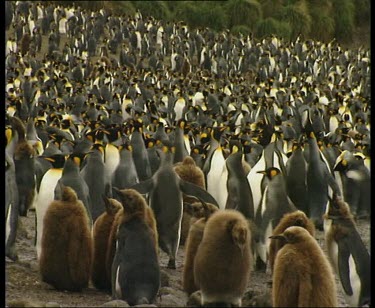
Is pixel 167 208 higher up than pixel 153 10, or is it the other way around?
pixel 153 10

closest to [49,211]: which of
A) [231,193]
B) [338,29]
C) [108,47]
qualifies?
[231,193]

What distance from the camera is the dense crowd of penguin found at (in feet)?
11.6

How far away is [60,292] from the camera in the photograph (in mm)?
3961

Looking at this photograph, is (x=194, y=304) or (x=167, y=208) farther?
(x=167, y=208)

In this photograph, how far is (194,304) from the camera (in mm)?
3689

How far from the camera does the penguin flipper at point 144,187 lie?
466 centimetres

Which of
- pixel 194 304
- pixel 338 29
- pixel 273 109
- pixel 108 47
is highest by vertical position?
pixel 338 29

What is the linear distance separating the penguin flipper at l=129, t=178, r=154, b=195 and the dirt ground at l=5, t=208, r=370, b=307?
0.47 metres

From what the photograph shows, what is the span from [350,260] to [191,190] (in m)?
1.14

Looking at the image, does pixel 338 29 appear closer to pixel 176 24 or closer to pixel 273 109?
pixel 176 24

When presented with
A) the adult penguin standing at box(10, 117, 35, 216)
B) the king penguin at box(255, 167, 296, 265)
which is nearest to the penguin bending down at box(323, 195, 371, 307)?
the king penguin at box(255, 167, 296, 265)

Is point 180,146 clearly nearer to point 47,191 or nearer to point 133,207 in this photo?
point 47,191

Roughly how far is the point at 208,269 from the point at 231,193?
1.47 metres

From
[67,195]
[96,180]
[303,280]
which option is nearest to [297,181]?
[96,180]
